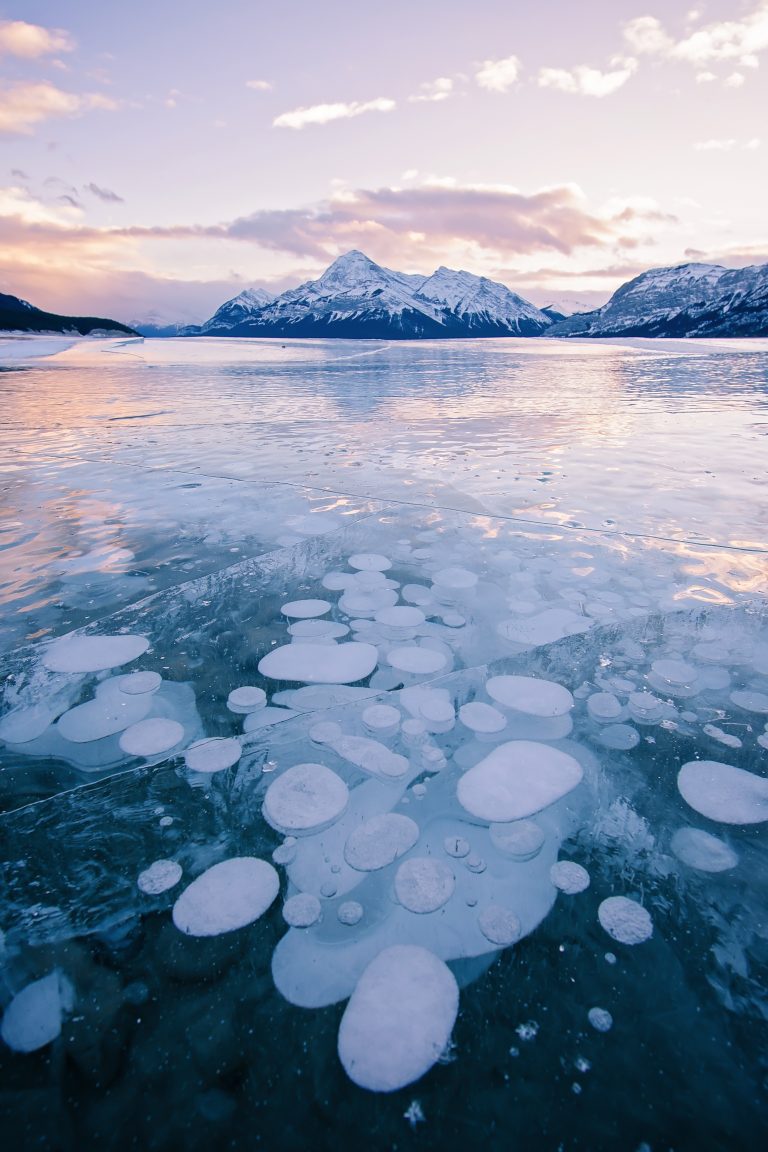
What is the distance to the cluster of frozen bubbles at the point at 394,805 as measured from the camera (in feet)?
4.47

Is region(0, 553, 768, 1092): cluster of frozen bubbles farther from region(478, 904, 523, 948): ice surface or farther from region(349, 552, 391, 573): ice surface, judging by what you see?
region(349, 552, 391, 573): ice surface

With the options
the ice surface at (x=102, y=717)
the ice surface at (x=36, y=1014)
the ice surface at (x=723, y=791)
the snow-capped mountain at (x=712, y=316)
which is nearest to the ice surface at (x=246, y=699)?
the ice surface at (x=102, y=717)

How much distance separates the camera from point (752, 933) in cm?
147

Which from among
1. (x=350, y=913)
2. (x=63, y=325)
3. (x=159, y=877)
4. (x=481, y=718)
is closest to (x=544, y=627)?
(x=481, y=718)

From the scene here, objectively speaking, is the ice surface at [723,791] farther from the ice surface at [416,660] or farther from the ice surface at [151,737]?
the ice surface at [151,737]

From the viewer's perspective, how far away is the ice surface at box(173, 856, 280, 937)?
1.50 meters

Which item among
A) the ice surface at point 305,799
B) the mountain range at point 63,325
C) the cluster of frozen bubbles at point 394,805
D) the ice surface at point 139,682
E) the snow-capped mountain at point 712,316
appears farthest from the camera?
the snow-capped mountain at point 712,316

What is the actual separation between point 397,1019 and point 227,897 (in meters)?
0.57

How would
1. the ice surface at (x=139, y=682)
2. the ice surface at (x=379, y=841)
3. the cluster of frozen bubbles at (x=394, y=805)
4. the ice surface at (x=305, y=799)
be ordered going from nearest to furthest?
1. the cluster of frozen bubbles at (x=394, y=805)
2. the ice surface at (x=379, y=841)
3. the ice surface at (x=305, y=799)
4. the ice surface at (x=139, y=682)

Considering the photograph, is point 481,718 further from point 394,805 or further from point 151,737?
point 151,737

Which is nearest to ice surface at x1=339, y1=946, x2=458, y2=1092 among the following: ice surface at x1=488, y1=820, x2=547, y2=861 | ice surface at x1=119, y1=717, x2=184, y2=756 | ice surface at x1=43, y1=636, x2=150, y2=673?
ice surface at x1=488, y1=820, x2=547, y2=861

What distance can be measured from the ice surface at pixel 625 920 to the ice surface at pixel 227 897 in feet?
3.04

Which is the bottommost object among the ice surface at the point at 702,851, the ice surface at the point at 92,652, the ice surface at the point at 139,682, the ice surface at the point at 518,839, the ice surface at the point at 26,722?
the ice surface at the point at 518,839

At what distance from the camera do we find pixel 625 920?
151 centimetres
